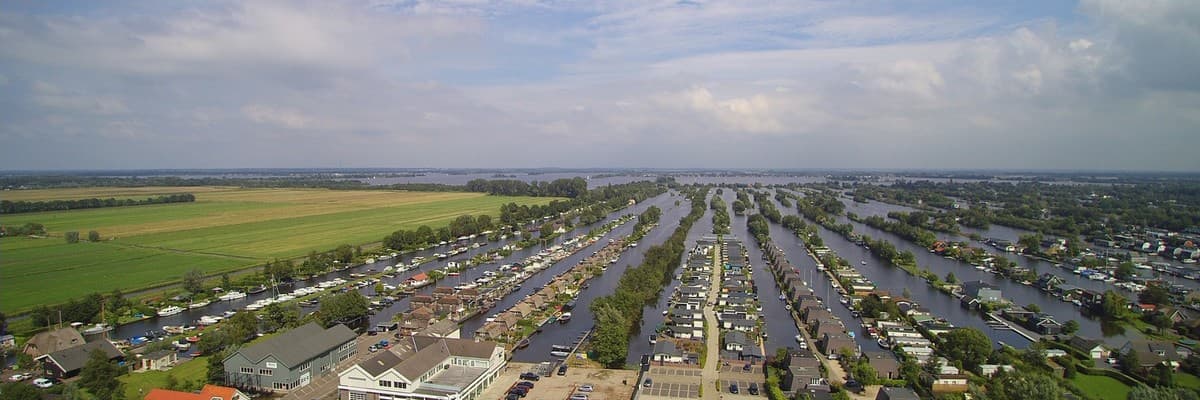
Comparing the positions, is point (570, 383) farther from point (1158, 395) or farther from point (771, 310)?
point (1158, 395)

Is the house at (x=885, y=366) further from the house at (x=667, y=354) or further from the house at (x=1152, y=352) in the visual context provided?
the house at (x=1152, y=352)

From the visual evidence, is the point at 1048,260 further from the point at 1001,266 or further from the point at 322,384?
the point at 322,384

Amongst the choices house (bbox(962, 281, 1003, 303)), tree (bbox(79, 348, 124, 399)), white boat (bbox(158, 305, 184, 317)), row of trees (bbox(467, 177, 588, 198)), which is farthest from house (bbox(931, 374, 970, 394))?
row of trees (bbox(467, 177, 588, 198))

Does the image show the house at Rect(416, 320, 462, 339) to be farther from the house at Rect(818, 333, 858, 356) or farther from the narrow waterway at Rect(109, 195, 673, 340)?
the house at Rect(818, 333, 858, 356)

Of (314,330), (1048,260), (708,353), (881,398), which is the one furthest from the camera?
(1048,260)

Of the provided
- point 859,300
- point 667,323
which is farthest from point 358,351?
point 859,300

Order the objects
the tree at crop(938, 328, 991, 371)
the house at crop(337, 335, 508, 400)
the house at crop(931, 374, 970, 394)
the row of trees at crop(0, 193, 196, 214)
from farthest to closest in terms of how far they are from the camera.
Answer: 1. the row of trees at crop(0, 193, 196, 214)
2. the tree at crop(938, 328, 991, 371)
3. the house at crop(931, 374, 970, 394)
4. the house at crop(337, 335, 508, 400)
